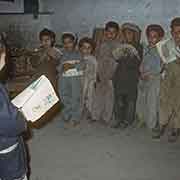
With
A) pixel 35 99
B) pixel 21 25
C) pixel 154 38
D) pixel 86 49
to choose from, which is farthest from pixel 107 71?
pixel 35 99

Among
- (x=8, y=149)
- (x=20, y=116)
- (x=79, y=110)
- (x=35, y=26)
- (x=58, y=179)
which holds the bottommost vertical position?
(x=58, y=179)

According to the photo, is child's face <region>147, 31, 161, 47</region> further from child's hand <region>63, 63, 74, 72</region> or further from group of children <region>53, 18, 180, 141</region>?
child's hand <region>63, 63, 74, 72</region>

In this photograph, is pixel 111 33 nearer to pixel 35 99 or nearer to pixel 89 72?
pixel 89 72

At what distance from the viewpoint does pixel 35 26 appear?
5305 millimetres

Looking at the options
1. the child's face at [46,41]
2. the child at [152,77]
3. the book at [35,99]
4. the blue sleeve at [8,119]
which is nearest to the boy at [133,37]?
the child at [152,77]

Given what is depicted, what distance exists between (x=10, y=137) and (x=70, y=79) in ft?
8.38

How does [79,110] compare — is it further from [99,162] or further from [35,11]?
[35,11]

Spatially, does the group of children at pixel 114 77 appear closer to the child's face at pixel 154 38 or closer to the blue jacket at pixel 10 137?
the child's face at pixel 154 38

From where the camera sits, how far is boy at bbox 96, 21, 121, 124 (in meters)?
4.17

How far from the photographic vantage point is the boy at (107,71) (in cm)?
417

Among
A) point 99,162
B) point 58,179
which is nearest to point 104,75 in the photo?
point 99,162

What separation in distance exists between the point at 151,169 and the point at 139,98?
113 cm

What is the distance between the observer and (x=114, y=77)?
417 centimetres

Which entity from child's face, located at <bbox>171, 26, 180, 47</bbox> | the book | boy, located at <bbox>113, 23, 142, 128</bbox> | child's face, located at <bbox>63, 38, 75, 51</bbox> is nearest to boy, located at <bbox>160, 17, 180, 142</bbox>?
child's face, located at <bbox>171, 26, 180, 47</bbox>
